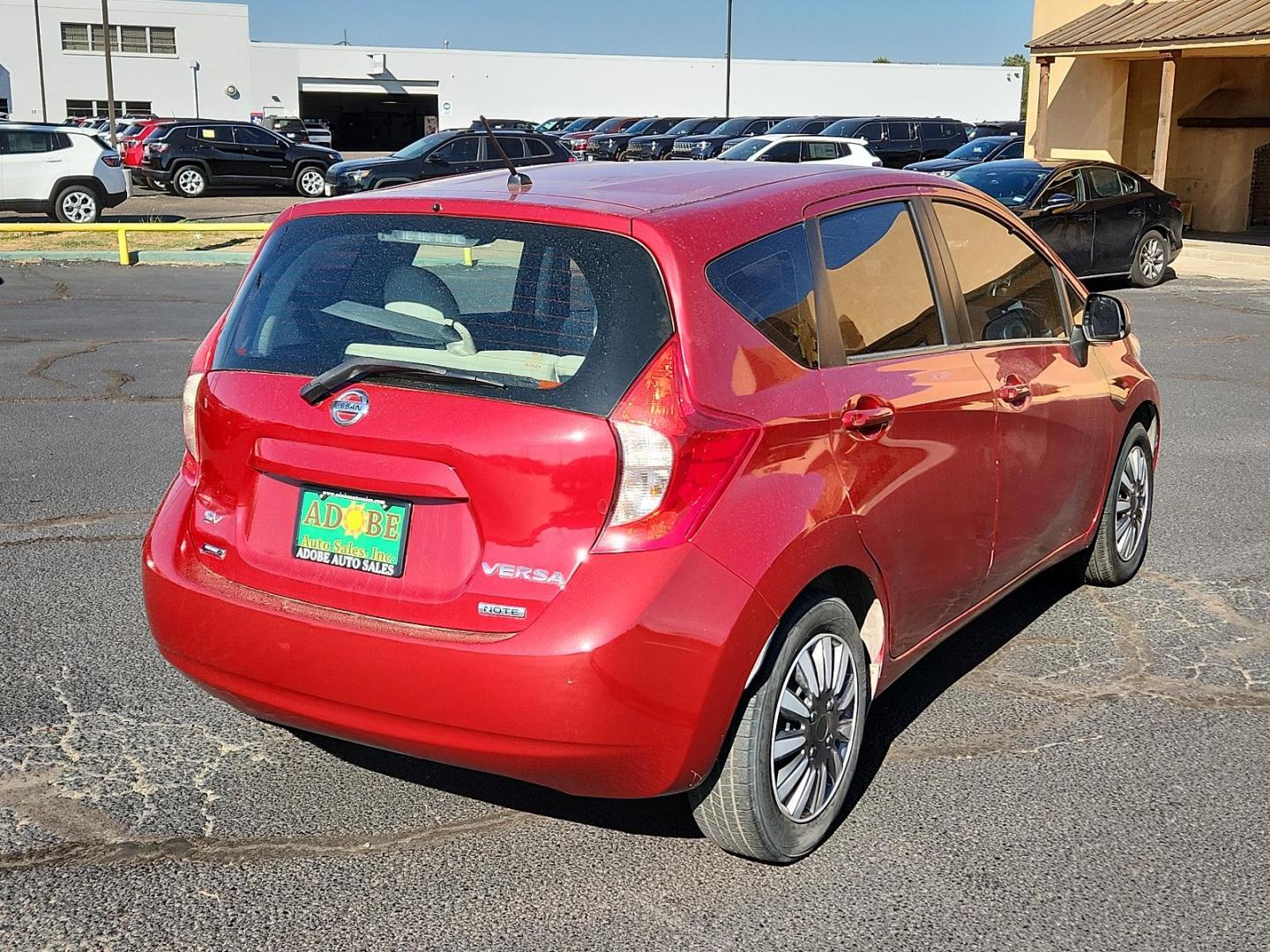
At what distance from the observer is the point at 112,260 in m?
19.1

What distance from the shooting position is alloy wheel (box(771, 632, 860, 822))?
11.4 feet

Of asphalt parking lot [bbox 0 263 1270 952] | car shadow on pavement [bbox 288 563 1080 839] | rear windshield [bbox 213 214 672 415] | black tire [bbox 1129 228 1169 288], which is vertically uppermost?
rear windshield [bbox 213 214 672 415]

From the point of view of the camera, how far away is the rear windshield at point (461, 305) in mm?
3184

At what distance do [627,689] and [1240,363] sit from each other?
10350 millimetres

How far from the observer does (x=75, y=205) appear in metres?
23.2

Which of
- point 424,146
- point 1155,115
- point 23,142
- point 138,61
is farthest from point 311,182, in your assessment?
point 138,61

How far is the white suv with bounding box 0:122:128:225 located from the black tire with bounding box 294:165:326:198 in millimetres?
8776

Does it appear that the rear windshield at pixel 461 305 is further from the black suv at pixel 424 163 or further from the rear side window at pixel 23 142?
the black suv at pixel 424 163

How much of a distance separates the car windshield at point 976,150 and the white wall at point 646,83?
4751 cm

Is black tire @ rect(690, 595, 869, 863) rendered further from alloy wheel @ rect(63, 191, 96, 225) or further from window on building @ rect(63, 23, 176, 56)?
window on building @ rect(63, 23, 176, 56)

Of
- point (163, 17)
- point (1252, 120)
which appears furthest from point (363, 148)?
point (1252, 120)

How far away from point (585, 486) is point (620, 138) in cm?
4321

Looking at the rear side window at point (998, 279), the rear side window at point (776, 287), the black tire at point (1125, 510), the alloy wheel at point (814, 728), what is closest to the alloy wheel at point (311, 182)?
the black tire at point (1125, 510)

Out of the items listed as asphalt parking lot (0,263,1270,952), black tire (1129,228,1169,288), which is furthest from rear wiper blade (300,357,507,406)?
black tire (1129,228,1169,288)
